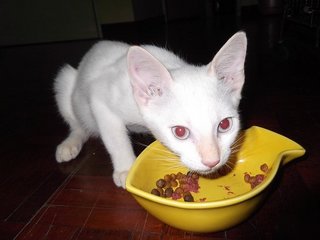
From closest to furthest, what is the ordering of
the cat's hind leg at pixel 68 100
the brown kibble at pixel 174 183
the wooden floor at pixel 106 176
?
1. the wooden floor at pixel 106 176
2. the brown kibble at pixel 174 183
3. the cat's hind leg at pixel 68 100

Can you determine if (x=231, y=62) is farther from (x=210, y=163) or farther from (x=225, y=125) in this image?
(x=210, y=163)

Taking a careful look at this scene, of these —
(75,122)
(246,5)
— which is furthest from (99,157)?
(246,5)

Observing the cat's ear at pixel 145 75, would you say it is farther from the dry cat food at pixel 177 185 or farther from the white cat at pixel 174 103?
the dry cat food at pixel 177 185

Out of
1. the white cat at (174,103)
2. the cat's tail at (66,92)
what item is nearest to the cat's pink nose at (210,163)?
the white cat at (174,103)

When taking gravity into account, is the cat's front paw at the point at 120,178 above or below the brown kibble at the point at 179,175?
below

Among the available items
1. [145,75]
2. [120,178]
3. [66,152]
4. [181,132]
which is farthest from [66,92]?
[181,132]

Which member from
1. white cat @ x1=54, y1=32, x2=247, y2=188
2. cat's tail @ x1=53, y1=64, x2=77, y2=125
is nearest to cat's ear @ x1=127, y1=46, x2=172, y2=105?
white cat @ x1=54, y1=32, x2=247, y2=188

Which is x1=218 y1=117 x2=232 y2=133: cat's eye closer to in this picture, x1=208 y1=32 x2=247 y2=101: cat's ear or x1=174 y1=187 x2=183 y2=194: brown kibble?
x1=208 y1=32 x2=247 y2=101: cat's ear

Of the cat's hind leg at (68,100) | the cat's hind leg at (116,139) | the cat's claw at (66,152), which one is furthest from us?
the cat's hind leg at (68,100)
